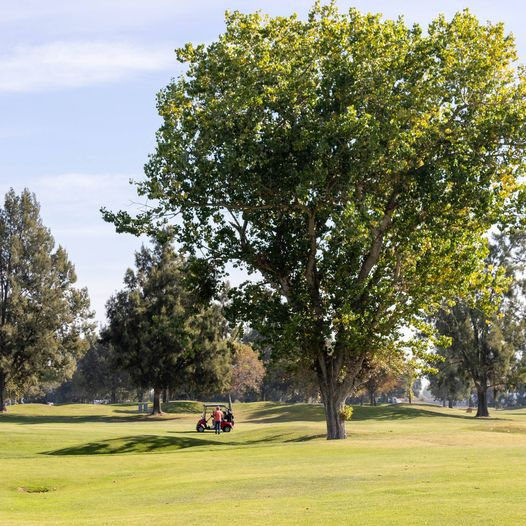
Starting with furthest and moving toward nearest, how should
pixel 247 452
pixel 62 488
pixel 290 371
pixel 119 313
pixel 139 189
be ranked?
pixel 119 313 → pixel 290 371 → pixel 139 189 → pixel 247 452 → pixel 62 488

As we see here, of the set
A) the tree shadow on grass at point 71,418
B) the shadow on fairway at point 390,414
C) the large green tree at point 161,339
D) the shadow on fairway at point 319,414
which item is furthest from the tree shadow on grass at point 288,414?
the tree shadow on grass at point 71,418

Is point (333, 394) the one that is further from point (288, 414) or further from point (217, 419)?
point (288, 414)

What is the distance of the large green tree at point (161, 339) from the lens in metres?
84.2

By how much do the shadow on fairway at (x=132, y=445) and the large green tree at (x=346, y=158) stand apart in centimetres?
747

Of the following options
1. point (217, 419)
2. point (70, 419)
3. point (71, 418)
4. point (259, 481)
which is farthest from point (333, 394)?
point (71, 418)

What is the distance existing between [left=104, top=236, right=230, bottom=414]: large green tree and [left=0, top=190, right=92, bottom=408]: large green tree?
5981 millimetres

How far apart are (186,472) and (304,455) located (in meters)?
6.10

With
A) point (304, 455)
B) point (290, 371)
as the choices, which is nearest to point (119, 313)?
point (290, 371)

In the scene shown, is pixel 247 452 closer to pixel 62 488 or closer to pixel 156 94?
pixel 62 488

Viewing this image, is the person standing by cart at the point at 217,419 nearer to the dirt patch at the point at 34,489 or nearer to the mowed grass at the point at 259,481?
the mowed grass at the point at 259,481

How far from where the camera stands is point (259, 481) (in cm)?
2433

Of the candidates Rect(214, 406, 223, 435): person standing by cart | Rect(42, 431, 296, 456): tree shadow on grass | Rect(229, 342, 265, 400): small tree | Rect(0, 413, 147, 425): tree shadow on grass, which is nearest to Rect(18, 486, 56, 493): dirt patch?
Rect(42, 431, 296, 456): tree shadow on grass

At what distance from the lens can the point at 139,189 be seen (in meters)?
42.8

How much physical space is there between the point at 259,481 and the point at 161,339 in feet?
199
